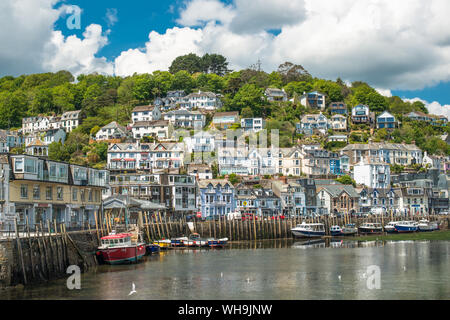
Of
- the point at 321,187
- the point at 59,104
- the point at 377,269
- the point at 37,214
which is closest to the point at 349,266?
the point at 377,269

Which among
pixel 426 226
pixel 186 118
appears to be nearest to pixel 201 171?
pixel 186 118

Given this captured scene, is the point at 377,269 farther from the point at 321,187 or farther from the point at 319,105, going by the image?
the point at 319,105

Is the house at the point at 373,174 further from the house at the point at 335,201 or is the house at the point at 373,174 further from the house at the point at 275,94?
the house at the point at 275,94

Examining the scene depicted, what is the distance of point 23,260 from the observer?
3825 centimetres

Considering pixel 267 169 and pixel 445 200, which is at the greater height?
pixel 267 169

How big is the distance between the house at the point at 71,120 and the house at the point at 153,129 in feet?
77.6

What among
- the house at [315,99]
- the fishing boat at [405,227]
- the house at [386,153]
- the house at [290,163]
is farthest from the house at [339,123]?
the fishing boat at [405,227]

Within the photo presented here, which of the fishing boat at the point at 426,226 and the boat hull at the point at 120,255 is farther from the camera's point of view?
the fishing boat at the point at 426,226

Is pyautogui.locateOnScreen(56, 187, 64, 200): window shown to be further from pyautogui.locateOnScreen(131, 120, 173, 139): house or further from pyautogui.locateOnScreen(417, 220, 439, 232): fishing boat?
pyautogui.locateOnScreen(131, 120, 173, 139): house

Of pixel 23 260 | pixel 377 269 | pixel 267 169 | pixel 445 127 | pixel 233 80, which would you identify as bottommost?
pixel 377 269

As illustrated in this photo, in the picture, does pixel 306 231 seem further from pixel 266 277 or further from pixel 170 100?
pixel 170 100

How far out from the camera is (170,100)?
6890 inches

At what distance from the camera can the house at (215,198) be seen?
4003 inches
